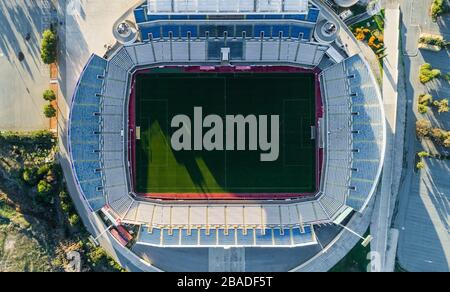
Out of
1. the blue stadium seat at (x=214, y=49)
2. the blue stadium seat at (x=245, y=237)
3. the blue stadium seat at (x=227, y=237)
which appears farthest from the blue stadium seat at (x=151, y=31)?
the blue stadium seat at (x=245, y=237)

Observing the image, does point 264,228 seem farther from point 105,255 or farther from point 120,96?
point 120,96

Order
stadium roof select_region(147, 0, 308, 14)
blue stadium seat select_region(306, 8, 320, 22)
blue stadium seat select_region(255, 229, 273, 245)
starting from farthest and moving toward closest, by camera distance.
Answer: blue stadium seat select_region(255, 229, 273, 245)
blue stadium seat select_region(306, 8, 320, 22)
stadium roof select_region(147, 0, 308, 14)

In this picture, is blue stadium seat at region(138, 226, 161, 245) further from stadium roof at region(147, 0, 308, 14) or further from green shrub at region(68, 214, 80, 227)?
stadium roof at region(147, 0, 308, 14)

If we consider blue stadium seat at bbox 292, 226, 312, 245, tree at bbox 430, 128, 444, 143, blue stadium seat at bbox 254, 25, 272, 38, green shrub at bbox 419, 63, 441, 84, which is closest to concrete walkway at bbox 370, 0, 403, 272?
green shrub at bbox 419, 63, 441, 84

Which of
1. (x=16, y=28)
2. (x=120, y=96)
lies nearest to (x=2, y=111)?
(x=16, y=28)

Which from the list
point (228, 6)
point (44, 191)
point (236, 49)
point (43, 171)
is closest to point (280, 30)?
→ point (236, 49)

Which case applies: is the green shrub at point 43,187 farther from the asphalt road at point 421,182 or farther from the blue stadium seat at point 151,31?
the asphalt road at point 421,182
